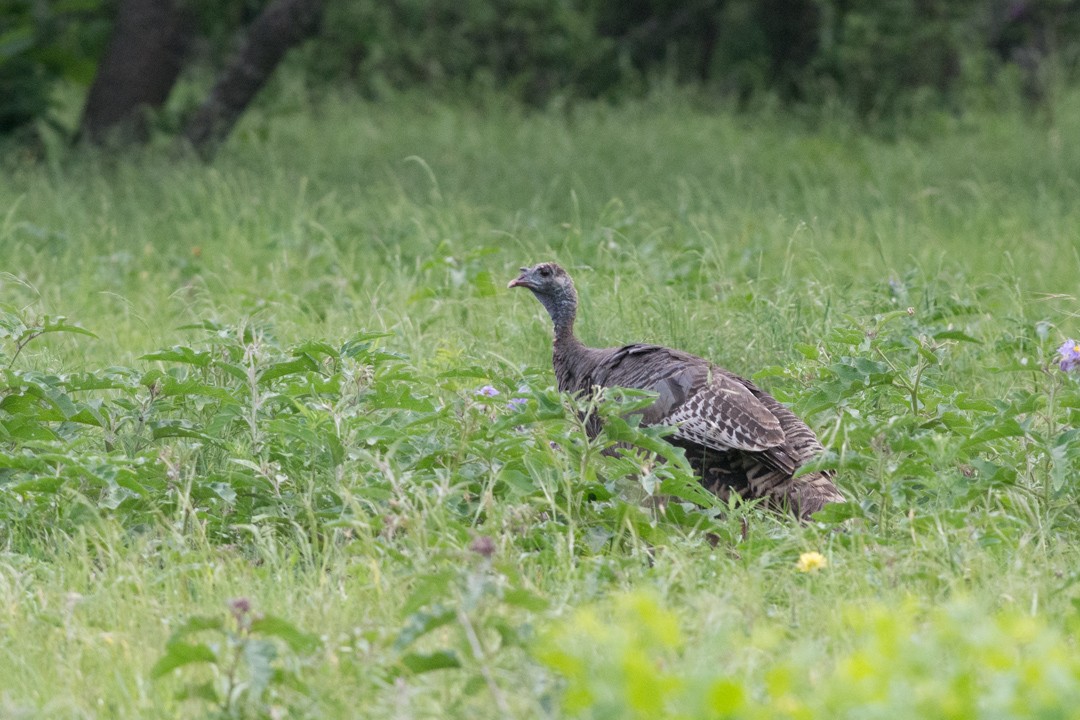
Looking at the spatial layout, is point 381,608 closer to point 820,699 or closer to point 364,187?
point 820,699

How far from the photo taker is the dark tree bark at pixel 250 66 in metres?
10.3

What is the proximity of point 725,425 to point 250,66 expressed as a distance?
6846mm

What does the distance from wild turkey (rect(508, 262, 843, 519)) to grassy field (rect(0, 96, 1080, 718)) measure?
0.14 metres

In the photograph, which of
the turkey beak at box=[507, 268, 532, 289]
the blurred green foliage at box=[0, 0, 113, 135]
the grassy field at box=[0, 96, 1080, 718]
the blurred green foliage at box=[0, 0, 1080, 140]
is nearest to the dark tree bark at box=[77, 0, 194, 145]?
the blurred green foliage at box=[0, 0, 113, 135]

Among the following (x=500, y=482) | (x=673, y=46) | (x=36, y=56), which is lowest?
(x=673, y=46)

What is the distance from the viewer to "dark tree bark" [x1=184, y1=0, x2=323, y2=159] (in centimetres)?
1030

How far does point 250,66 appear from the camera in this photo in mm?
10391

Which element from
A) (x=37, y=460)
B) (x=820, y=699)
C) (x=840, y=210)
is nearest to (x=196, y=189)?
(x=840, y=210)

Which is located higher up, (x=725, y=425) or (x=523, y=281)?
(x=523, y=281)

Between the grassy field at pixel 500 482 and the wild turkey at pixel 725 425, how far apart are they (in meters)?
0.14

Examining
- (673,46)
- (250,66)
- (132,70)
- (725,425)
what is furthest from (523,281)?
(673,46)

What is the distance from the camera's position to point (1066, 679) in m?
2.18

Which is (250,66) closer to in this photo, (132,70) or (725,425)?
(132,70)

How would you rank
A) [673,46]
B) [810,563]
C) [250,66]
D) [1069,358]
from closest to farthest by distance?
[810,563] < [1069,358] < [250,66] < [673,46]
